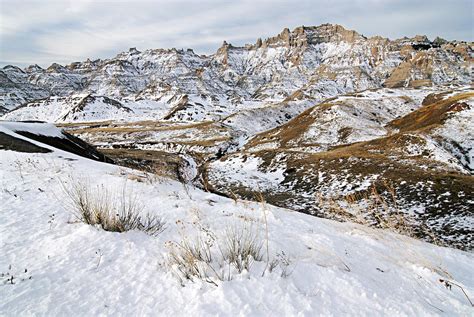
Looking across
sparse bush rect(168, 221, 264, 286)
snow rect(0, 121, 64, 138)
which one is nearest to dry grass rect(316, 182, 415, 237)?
sparse bush rect(168, 221, 264, 286)

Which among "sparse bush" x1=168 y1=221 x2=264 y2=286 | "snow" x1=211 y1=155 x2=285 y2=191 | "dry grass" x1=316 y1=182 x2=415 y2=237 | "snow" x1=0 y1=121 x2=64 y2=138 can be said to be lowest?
"snow" x1=211 y1=155 x2=285 y2=191

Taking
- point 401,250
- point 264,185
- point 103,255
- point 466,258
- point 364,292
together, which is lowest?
point 264,185

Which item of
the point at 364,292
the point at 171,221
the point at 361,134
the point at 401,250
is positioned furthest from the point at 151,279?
the point at 361,134

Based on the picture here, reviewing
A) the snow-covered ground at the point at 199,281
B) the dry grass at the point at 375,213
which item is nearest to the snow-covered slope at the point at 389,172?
the dry grass at the point at 375,213

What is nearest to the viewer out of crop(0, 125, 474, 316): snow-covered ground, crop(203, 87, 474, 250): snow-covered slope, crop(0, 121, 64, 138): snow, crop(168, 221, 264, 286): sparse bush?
crop(0, 125, 474, 316): snow-covered ground

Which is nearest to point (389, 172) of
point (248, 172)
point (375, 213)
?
→ point (248, 172)

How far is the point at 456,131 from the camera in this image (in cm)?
3691

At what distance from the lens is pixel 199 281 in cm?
324

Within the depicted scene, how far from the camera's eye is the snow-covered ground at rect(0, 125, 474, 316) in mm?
2896

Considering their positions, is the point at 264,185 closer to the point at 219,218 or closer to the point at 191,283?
the point at 219,218

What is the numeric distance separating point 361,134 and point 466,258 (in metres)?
48.5

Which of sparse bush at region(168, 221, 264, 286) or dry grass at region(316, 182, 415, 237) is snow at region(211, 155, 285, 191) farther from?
sparse bush at region(168, 221, 264, 286)

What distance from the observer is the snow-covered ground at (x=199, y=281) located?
2896mm

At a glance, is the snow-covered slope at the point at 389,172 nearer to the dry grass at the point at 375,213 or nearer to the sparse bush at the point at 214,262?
the dry grass at the point at 375,213
